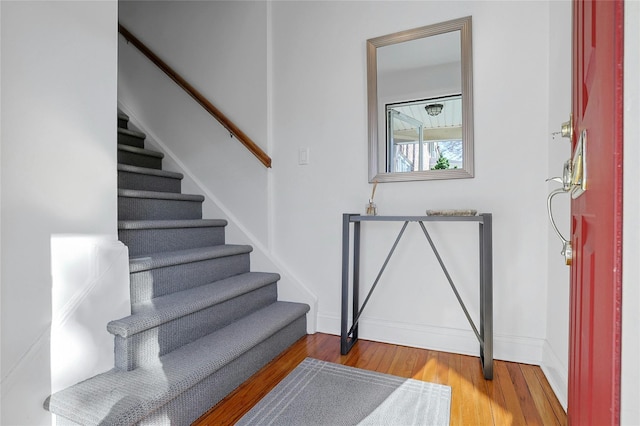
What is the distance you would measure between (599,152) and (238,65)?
245cm

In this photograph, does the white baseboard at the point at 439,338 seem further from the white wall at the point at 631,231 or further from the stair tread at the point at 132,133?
the stair tread at the point at 132,133

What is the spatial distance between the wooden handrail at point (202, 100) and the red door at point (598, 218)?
1.87 m

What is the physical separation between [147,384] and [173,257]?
0.70 m

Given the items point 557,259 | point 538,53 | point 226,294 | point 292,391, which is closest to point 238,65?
point 226,294

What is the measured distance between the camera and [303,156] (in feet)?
7.62

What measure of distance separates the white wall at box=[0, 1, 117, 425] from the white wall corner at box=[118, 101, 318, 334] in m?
1.10

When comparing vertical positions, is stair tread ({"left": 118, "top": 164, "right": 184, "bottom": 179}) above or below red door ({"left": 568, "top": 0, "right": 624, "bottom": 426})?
above

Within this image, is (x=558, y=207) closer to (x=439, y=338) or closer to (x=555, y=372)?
(x=555, y=372)

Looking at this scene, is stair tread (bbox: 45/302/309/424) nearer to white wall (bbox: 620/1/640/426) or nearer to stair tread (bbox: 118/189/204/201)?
stair tread (bbox: 118/189/204/201)

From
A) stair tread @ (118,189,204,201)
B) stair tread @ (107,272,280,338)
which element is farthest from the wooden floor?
stair tread @ (118,189,204,201)

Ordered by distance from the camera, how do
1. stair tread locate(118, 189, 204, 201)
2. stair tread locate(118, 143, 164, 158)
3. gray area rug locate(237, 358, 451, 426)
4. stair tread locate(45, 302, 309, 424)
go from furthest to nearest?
stair tread locate(118, 143, 164, 158) → stair tread locate(118, 189, 204, 201) → gray area rug locate(237, 358, 451, 426) → stair tread locate(45, 302, 309, 424)

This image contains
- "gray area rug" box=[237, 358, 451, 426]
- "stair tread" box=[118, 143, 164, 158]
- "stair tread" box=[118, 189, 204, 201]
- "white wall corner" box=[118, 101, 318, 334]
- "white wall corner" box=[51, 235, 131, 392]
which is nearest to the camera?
"white wall corner" box=[51, 235, 131, 392]

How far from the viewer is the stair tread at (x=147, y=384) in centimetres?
109

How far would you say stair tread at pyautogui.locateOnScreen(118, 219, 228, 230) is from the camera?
176 centimetres
